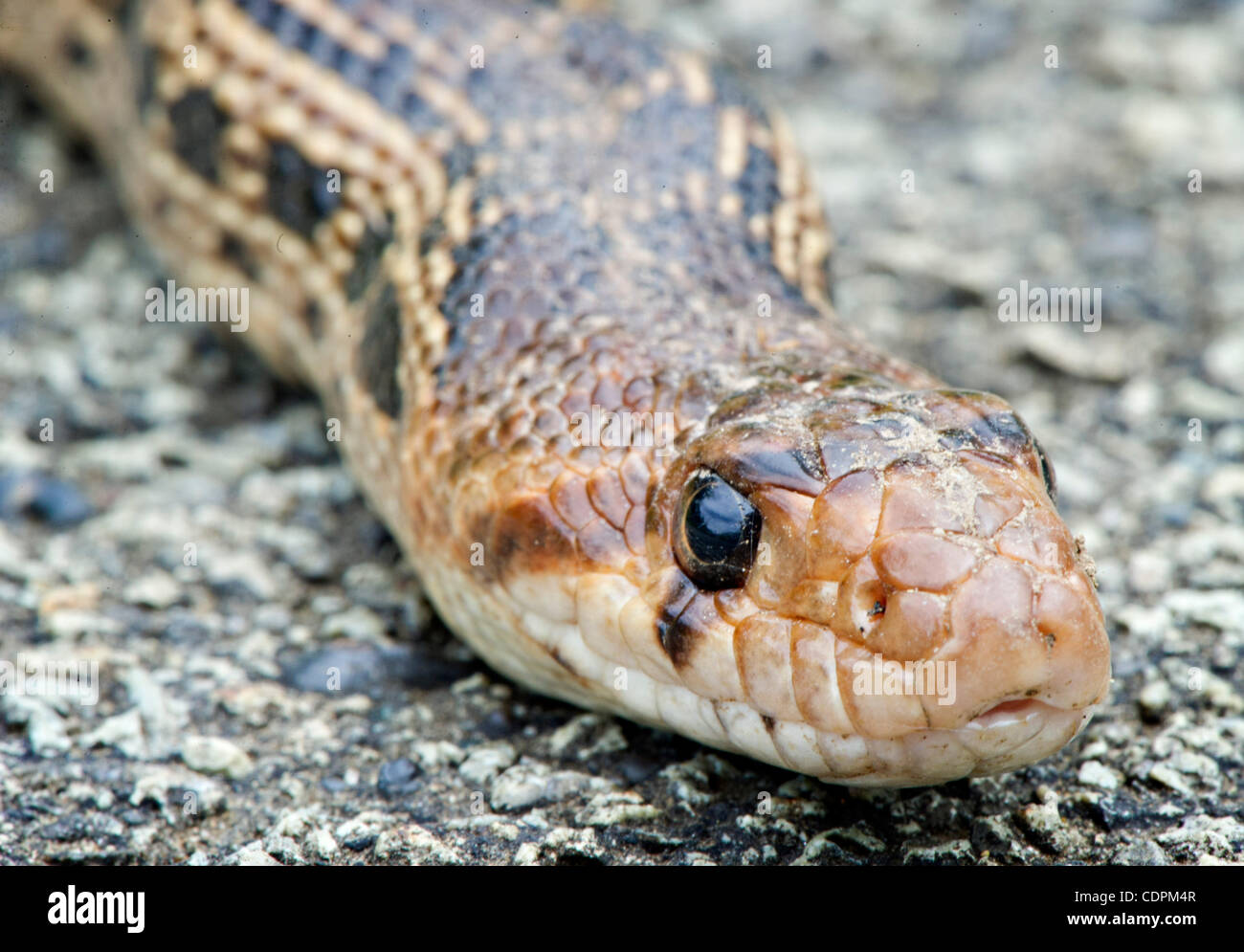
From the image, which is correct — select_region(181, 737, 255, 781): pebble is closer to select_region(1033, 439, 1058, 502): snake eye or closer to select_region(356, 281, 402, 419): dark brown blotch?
select_region(356, 281, 402, 419): dark brown blotch

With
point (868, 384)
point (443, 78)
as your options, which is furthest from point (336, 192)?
point (868, 384)

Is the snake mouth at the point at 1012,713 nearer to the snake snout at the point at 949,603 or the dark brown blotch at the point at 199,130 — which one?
the snake snout at the point at 949,603

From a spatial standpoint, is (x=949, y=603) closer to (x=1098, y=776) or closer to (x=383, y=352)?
(x=1098, y=776)

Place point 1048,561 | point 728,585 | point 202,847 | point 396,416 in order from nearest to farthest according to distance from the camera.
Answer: point 1048,561 < point 728,585 < point 202,847 < point 396,416

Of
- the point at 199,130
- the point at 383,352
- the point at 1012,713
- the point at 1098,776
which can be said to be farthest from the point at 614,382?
the point at 199,130

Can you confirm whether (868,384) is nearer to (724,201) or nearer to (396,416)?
(724,201)

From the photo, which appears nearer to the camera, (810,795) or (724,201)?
(810,795)

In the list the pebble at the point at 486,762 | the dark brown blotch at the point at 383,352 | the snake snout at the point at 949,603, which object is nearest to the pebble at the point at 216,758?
the pebble at the point at 486,762

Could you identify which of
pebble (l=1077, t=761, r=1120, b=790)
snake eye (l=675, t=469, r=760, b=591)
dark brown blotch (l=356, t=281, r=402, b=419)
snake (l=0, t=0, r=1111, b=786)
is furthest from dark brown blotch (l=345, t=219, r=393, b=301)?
pebble (l=1077, t=761, r=1120, b=790)
